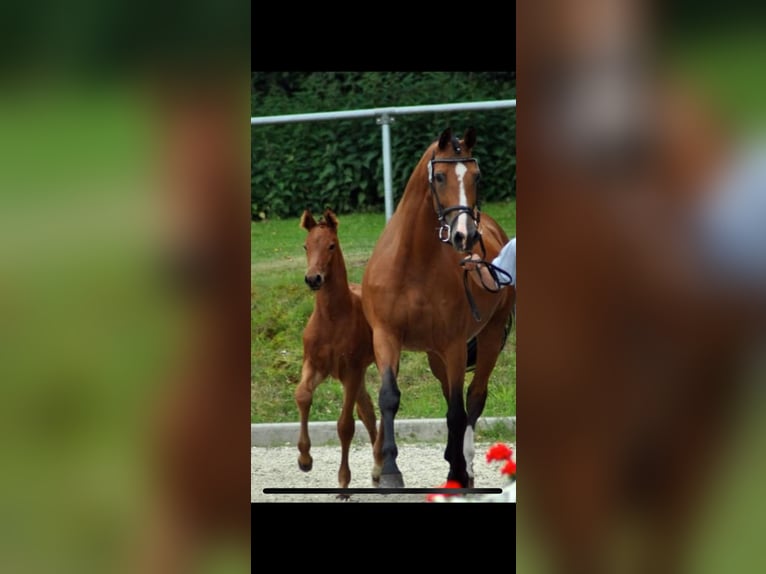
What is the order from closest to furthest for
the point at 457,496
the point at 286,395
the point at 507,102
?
the point at 457,496, the point at 507,102, the point at 286,395

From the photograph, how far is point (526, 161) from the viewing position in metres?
2.12

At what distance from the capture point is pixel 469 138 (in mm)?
4148

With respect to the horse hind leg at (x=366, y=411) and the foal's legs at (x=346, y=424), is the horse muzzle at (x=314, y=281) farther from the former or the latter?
the horse hind leg at (x=366, y=411)

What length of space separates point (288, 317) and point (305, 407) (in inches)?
16.4

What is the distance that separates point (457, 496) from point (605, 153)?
1.93 m

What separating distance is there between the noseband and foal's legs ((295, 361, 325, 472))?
85 cm

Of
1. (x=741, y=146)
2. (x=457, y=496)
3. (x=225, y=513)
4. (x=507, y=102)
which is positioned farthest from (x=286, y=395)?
(x=741, y=146)

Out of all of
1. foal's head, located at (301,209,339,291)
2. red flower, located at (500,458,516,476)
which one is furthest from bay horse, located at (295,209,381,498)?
red flower, located at (500,458,516,476)

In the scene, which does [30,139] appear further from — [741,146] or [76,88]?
[741,146]

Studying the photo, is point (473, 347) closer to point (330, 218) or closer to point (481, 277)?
point (481, 277)

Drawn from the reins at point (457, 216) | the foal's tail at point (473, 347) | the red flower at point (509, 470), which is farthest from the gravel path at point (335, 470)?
the reins at point (457, 216)

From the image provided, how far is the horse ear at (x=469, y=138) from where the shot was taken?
13.5ft

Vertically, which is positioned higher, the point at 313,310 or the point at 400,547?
the point at 313,310

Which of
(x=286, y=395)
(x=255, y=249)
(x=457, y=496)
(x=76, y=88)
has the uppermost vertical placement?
(x=76, y=88)
